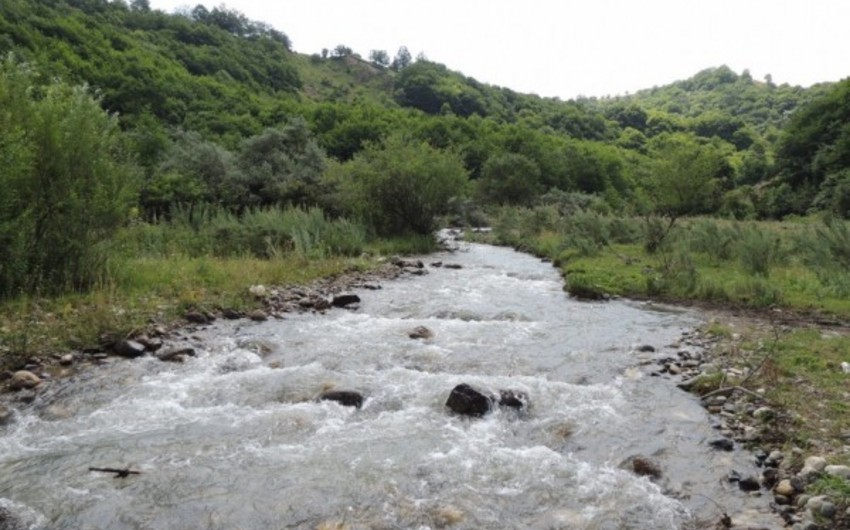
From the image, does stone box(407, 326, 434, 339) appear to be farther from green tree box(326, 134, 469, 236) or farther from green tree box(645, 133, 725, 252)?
green tree box(645, 133, 725, 252)

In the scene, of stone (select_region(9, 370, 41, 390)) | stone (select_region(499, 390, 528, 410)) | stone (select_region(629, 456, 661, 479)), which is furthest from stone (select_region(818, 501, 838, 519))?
stone (select_region(9, 370, 41, 390))

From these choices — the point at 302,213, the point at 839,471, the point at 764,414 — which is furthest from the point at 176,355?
the point at 302,213

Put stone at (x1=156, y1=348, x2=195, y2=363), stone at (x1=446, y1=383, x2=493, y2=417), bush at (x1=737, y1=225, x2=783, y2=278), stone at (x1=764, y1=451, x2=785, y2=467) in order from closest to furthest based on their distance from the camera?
stone at (x1=764, y1=451, x2=785, y2=467), stone at (x1=446, y1=383, x2=493, y2=417), stone at (x1=156, y1=348, x2=195, y2=363), bush at (x1=737, y1=225, x2=783, y2=278)

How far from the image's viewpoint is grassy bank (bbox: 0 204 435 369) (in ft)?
29.0

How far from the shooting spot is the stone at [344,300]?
13.4 meters

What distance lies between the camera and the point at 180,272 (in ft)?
42.1

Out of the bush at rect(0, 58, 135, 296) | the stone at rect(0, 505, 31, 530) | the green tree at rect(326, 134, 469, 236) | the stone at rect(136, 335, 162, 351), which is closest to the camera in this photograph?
the stone at rect(0, 505, 31, 530)

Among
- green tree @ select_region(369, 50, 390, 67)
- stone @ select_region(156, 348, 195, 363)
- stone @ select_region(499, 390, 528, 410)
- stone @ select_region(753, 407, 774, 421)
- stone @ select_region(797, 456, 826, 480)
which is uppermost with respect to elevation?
green tree @ select_region(369, 50, 390, 67)

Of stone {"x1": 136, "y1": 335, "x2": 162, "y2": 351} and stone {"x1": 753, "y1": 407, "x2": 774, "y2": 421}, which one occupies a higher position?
stone {"x1": 753, "y1": 407, "x2": 774, "y2": 421}

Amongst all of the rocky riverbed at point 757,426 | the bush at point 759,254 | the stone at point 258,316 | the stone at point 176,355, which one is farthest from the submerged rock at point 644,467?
the bush at point 759,254

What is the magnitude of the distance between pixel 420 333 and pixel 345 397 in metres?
3.53

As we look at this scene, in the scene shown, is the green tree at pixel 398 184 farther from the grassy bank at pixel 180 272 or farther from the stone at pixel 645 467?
the stone at pixel 645 467

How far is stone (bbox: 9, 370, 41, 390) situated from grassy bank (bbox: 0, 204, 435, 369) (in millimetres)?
444

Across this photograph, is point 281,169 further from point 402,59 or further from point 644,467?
point 402,59
